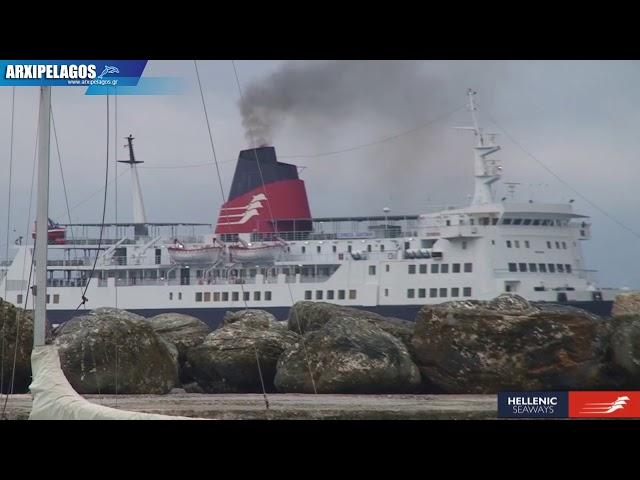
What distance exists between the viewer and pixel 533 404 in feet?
24.3

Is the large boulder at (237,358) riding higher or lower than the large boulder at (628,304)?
lower

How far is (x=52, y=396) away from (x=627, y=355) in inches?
205

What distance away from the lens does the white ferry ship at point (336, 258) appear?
31594mm

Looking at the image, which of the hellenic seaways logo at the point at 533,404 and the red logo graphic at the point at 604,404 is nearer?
the red logo graphic at the point at 604,404

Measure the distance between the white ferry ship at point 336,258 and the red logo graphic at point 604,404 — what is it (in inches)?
942

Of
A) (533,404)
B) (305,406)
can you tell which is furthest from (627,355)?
(305,406)

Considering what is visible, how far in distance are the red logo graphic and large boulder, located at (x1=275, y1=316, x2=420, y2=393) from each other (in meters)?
2.37

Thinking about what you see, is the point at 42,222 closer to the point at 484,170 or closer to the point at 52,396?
the point at 52,396

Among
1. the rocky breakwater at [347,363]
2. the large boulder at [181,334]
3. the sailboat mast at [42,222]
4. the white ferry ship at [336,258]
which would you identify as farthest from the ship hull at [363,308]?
the sailboat mast at [42,222]

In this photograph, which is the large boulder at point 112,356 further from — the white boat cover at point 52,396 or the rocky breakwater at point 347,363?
the white boat cover at point 52,396

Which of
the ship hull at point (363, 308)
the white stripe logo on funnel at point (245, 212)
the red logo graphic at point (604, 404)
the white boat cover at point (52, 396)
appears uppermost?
the white stripe logo on funnel at point (245, 212)

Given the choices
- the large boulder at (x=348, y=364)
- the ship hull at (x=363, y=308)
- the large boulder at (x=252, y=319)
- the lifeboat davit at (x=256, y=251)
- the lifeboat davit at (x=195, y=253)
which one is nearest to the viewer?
the large boulder at (x=348, y=364)

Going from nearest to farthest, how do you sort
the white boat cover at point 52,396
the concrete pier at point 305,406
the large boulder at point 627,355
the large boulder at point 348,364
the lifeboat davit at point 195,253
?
the white boat cover at point 52,396, the concrete pier at point 305,406, the large boulder at point 348,364, the large boulder at point 627,355, the lifeboat davit at point 195,253
